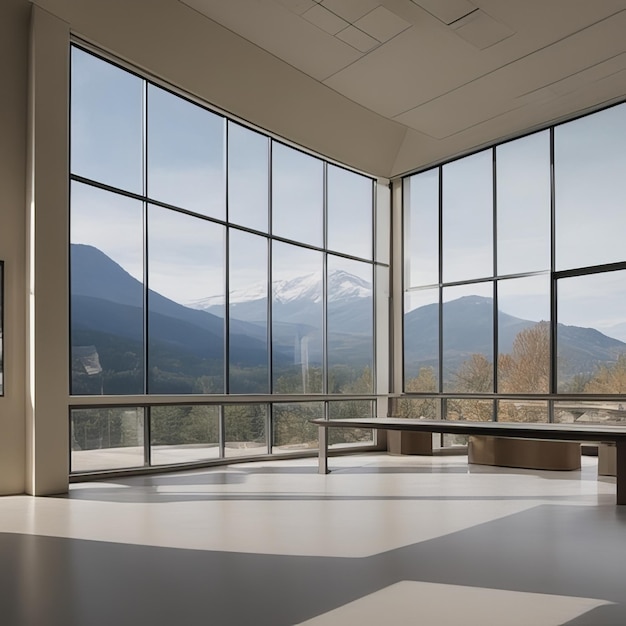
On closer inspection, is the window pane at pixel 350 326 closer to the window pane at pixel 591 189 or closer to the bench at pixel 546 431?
the window pane at pixel 591 189

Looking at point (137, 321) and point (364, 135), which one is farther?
point (364, 135)

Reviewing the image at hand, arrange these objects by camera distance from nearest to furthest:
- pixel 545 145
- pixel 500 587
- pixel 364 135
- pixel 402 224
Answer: pixel 500 587, pixel 545 145, pixel 364 135, pixel 402 224

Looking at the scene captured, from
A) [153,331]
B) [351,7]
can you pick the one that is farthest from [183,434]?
[351,7]

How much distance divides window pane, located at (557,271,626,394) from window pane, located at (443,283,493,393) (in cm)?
112

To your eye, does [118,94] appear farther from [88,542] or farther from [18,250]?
[88,542]

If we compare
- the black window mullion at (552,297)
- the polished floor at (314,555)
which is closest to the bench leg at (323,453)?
the polished floor at (314,555)

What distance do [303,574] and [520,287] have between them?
7077mm

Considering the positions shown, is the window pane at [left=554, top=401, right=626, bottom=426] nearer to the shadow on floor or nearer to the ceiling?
the ceiling

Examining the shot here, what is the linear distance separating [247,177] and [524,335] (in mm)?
4401

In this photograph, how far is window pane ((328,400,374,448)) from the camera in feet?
33.2

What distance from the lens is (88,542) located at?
4.07m

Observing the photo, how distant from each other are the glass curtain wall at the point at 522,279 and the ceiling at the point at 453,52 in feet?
2.11

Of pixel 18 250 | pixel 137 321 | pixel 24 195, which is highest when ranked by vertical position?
pixel 24 195

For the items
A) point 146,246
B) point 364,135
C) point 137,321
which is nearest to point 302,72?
point 364,135
